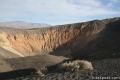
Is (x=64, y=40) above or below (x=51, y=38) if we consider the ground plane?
below

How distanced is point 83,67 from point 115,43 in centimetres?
3936

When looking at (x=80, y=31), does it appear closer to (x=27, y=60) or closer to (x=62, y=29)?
(x=62, y=29)

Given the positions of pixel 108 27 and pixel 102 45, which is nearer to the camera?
pixel 102 45

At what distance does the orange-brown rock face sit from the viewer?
228 feet

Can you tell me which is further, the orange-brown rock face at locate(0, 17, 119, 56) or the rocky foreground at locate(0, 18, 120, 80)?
the orange-brown rock face at locate(0, 17, 119, 56)

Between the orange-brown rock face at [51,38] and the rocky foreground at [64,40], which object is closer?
the rocky foreground at [64,40]

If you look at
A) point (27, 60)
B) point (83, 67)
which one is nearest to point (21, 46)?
point (27, 60)

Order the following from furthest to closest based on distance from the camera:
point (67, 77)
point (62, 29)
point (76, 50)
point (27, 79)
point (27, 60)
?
point (62, 29) < point (76, 50) < point (27, 60) < point (27, 79) < point (67, 77)

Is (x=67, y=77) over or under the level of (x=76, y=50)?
over

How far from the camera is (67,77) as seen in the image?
2166 centimetres

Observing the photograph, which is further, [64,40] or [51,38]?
[51,38]

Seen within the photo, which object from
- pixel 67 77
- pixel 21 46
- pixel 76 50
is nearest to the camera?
pixel 67 77

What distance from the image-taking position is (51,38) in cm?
7725

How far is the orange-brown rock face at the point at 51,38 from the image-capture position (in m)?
69.4
